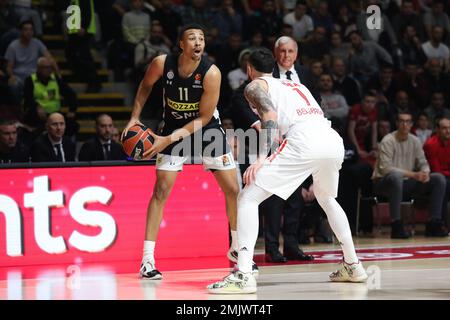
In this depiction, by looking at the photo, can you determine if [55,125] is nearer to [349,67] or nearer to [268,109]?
[268,109]

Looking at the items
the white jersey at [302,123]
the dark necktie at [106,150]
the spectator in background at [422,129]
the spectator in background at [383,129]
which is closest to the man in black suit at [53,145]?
the dark necktie at [106,150]

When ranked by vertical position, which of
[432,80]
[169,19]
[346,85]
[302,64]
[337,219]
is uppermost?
[169,19]

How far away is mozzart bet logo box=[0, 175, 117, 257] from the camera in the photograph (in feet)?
31.7

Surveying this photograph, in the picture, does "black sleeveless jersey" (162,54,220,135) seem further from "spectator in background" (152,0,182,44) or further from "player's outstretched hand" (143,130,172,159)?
"spectator in background" (152,0,182,44)

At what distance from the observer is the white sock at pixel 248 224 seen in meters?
7.31

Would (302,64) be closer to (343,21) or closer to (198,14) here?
(198,14)

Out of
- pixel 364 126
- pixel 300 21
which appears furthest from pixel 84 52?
pixel 364 126

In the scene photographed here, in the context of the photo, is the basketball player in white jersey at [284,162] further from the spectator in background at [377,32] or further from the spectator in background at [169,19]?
the spectator in background at [377,32]

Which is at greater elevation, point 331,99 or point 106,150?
point 331,99

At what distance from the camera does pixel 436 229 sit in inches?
485

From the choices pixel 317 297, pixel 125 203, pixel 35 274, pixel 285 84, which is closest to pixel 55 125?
pixel 125 203

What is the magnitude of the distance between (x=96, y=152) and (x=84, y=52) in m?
3.28

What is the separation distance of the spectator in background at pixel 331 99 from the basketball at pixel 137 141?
19.5ft

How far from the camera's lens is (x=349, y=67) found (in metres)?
15.7
